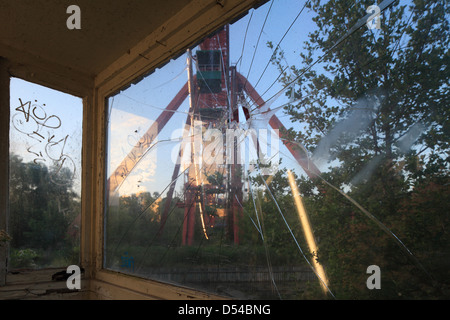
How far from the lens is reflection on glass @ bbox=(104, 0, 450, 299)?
3.31 ft

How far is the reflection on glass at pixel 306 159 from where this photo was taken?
101 cm

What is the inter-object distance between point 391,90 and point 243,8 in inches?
35.2

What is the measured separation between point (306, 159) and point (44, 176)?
223 cm

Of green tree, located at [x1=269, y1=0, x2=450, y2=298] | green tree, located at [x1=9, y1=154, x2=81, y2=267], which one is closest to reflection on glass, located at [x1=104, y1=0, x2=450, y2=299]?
green tree, located at [x1=269, y1=0, x2=450, y2=298]

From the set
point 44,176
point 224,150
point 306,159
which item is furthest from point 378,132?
point 44,176

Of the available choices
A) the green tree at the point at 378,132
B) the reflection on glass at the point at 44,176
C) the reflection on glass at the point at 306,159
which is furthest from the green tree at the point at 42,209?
the green tree at the point at 378,132

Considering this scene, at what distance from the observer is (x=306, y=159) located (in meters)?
1.33

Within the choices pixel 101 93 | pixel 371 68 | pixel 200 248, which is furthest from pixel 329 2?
Answer: pixel 101 93

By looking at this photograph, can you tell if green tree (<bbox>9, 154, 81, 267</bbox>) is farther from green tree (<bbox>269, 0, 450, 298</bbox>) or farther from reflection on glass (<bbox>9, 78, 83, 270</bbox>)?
green tree (<bbox>269, 0, 450, 298</bbox>)

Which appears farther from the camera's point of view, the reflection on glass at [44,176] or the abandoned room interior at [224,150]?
the reflection on glass at [44,176]

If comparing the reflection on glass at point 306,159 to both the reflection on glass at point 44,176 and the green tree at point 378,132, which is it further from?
the reflection on glass at point 44,176

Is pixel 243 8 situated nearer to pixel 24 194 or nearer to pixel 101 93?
pixel 101 93

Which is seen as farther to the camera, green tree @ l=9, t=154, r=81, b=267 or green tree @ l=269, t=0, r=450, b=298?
green tree @ l=9, t=154, r=81, b=267

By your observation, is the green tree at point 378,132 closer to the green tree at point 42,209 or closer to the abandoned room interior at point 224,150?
the abandoned room interior at point 224,150
